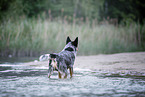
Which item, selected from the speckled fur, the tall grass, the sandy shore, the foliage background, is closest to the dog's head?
the speckled fur

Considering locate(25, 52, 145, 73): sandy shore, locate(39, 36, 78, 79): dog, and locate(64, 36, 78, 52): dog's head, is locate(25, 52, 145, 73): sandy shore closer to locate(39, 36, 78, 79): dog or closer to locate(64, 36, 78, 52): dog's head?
locate(64, 36, 78, 52): dog's head

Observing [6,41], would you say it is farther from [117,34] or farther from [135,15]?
[135,15]

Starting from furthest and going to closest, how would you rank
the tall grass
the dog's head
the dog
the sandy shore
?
the tall grass < the sandy shore < the dog's head < the dog

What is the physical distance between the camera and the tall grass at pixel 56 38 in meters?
16.2

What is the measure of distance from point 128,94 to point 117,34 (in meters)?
15.7

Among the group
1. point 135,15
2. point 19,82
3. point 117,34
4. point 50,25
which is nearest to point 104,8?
point 135,15

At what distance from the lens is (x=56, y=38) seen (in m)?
17.6

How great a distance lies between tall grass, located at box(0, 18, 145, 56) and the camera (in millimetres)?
16203

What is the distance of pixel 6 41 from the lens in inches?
632

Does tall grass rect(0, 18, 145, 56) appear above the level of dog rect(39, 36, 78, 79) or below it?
above

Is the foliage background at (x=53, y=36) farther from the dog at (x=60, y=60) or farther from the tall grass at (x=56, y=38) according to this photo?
the dog at (x=60, y=60)

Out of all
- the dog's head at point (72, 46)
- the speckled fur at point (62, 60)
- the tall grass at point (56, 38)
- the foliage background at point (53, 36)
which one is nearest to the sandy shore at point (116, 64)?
the dog's head at point (72, 46)

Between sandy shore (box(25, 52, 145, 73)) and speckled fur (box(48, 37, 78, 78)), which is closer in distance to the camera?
speckled fur (box(48, 37, 78, 78))

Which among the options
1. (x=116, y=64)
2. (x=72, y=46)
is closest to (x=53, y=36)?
(x=116, y=64)
